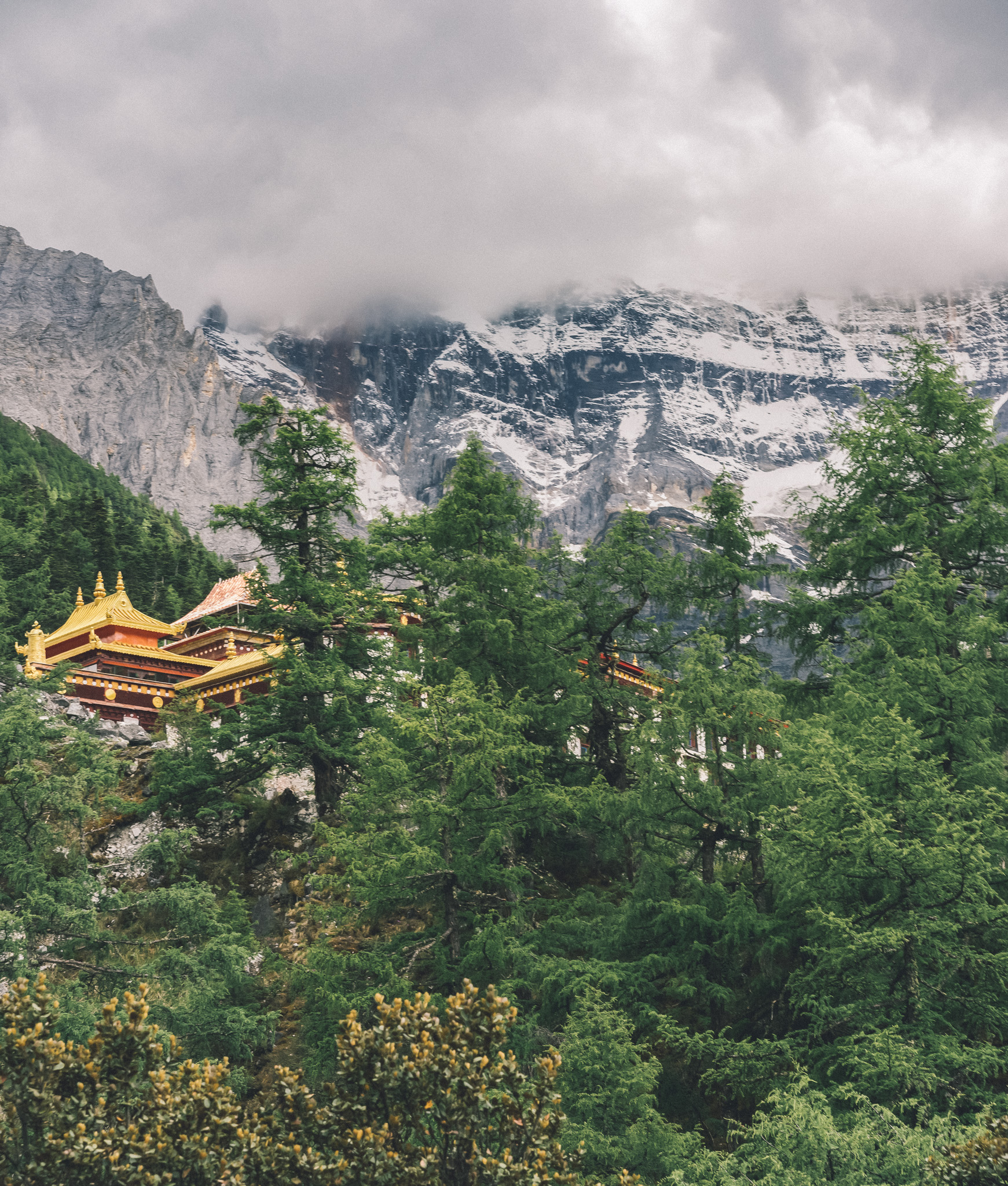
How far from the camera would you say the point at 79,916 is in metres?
13.5

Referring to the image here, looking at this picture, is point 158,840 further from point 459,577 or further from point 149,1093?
point 149,1093

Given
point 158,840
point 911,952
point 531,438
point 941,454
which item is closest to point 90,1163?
point 911,952

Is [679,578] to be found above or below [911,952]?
above

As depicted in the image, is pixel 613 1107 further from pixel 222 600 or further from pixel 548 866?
pixel 222 600

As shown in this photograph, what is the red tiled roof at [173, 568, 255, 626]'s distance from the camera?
30.5 meters

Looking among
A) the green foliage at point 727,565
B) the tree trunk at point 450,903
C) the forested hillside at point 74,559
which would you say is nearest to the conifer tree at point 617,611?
the green foliage at point 727,565

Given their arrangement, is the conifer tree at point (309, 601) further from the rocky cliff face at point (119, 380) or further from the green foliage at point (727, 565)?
the rocky cliff face at point (119, 380)

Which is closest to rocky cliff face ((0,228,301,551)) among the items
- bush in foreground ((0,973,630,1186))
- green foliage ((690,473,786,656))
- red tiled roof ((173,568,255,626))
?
red tiled roof ((173,568,255,626))

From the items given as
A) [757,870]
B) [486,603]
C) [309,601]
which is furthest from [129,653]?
[757,870]

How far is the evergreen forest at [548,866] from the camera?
7.47m

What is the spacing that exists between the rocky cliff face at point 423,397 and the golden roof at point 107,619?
101501 millimetres

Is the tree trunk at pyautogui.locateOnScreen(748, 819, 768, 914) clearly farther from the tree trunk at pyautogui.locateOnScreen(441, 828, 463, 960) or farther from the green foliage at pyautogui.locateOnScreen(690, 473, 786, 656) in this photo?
the green foliage at pyautogui.locateOnScreen(690, 473, 786, 656)

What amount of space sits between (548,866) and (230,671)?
11031mm

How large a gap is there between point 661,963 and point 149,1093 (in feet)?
21.7
